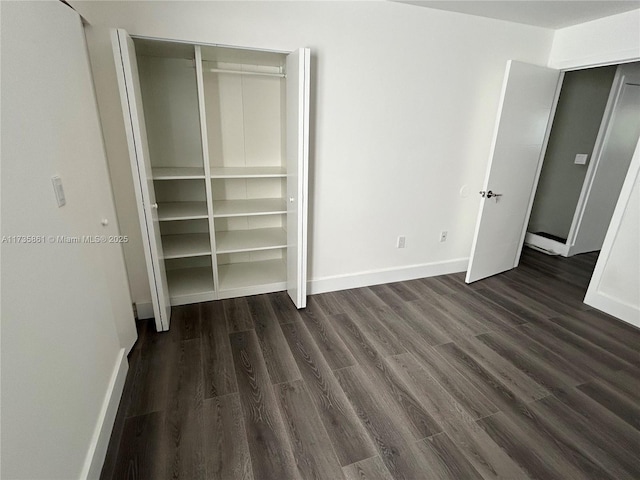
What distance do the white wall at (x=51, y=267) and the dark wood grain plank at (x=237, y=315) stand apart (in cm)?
84

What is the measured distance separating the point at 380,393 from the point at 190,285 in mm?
1850

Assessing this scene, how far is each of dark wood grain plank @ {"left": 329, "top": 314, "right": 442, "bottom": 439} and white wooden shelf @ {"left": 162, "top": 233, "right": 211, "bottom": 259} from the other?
1249 mm

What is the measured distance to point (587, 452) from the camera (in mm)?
1601

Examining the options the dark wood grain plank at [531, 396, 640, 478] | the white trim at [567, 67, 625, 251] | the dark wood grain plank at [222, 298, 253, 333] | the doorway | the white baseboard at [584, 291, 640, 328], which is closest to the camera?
the dark wood grain plank at [531, 396, 640, 478]

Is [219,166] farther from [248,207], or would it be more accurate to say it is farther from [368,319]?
[368,319]

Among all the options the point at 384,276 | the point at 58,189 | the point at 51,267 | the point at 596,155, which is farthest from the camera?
the point at 596,155

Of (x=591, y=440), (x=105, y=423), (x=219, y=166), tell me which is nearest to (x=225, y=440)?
(x=105, y=423)

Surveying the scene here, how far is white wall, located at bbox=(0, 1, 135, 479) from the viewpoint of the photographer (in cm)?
94

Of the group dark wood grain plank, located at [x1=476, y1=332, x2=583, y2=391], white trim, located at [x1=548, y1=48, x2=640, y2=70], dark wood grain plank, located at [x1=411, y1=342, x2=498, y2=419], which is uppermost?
white trim, located at [x1=548, y1=48, x2=640, y2=70]

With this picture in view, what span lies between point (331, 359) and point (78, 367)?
1407 mm

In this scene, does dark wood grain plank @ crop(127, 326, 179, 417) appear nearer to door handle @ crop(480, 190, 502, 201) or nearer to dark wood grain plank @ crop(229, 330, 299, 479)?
dark wood grain plank @ crop(229, 330, 299, 479)

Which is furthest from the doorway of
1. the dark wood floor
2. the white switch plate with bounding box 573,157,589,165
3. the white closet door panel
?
the white closet door panel

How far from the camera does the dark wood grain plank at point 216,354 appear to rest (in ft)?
6.28

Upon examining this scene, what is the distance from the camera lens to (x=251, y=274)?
309 centimetres
